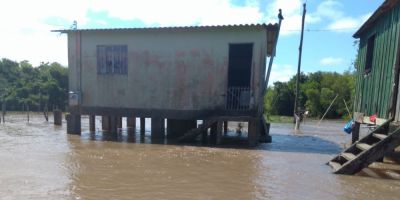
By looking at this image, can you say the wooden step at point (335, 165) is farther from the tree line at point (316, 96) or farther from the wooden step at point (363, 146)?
the tree line at point (316, 96)

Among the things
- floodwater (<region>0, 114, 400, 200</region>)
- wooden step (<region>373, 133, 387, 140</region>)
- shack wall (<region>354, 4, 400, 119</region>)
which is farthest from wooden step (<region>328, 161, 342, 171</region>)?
shack wall (<region>354, 4, 400, 119</region>)

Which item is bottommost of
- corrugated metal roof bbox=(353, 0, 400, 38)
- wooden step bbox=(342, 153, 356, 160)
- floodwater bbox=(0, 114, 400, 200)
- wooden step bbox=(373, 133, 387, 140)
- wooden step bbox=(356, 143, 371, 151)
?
floodwater bbox=(0, 114, 400, 200)

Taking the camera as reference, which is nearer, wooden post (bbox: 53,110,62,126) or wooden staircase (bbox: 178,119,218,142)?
wooden staircase (bbox: 178,119,218,142)

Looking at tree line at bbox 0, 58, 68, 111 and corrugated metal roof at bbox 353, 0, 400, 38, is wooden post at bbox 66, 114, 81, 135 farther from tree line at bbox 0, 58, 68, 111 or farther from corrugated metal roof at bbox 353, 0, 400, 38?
tree line at bbox 0, 58, 68, 111

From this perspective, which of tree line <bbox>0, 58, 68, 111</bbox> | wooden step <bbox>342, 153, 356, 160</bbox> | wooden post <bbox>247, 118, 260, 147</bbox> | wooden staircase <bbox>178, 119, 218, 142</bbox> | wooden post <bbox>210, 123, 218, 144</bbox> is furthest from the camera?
tree line <bbox>0, 58, 68, 111</bbox>

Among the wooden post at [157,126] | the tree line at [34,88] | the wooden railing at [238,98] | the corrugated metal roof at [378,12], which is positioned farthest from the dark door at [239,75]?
the tree line at [34,88]

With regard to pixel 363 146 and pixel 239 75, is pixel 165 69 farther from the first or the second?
pixel 363 146

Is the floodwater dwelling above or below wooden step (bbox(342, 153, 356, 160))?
below

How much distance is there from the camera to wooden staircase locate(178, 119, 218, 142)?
12.3 m

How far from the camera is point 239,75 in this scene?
15297mm

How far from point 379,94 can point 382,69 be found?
2.27 ft

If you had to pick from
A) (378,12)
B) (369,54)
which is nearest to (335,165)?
(378,12)

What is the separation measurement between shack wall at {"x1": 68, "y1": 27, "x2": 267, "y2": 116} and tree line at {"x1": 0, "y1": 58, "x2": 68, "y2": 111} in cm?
2376

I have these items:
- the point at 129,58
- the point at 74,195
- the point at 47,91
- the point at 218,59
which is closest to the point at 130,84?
the point at 129,58
